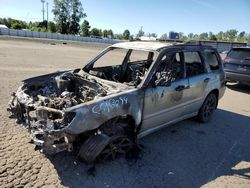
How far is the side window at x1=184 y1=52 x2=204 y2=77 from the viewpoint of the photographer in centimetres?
547

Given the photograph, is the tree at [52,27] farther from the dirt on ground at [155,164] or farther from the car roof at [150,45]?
the car roof at [150,45]

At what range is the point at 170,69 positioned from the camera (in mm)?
5133

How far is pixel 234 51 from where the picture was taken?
10.6 m

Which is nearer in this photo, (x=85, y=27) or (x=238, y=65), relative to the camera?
(x=238, y=65)

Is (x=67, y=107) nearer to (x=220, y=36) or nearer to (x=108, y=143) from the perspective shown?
(x=108, y=143)

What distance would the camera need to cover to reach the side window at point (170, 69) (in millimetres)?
4852

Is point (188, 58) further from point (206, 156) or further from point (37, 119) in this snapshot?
point (37, 119)

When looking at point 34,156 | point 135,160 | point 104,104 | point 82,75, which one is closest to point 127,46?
point 82,75

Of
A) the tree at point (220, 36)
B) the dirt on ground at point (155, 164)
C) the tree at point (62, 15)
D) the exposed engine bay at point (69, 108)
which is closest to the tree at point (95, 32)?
the tree at point (62, 15)

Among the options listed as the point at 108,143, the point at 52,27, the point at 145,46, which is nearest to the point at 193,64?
the point at 145,46

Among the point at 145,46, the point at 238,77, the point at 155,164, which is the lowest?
the point at 155,164

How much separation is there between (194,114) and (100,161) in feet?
8.97

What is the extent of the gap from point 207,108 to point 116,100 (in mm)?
3184

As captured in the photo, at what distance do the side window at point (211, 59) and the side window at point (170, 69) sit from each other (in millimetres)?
1047
